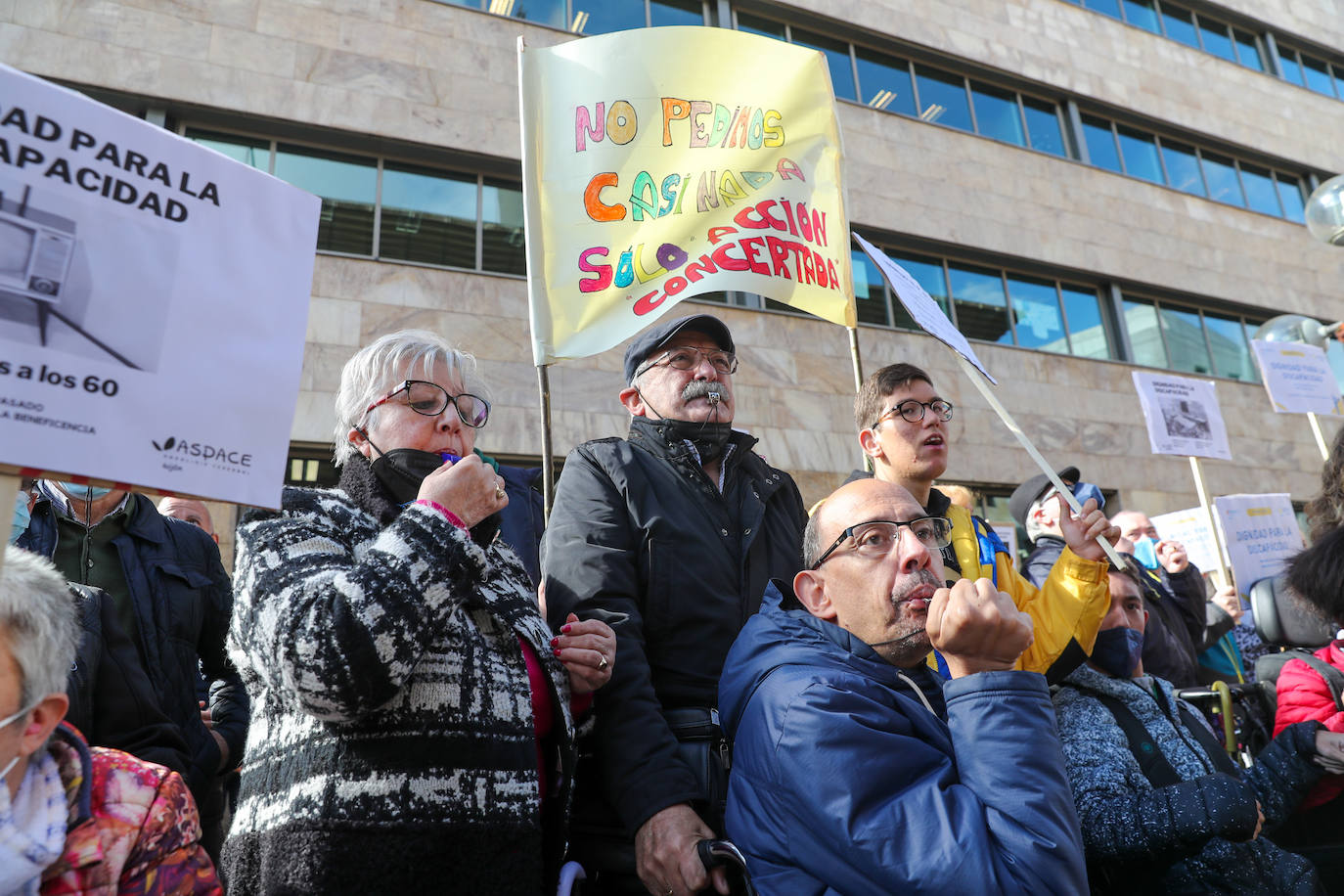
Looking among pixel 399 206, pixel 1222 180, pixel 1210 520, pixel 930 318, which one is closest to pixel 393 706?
pixel 930 318

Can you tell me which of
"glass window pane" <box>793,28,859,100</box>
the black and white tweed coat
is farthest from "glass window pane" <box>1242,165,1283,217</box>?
the black and white tweed coat

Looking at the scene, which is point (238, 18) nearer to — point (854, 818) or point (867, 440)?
point (867, 440)

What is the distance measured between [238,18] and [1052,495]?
848 centimetres

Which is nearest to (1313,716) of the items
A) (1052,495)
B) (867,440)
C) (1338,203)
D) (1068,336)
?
(1052,495)

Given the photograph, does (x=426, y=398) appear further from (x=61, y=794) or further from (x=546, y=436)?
(x=546, y=436)

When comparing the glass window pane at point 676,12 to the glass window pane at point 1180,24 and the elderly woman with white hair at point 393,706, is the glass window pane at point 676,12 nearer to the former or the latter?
the glass window pane at point 1180,24

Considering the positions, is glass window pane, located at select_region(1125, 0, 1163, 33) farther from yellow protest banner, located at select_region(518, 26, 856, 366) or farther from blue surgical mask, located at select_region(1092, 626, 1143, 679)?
blue surgical mask, located at select_region(1092, 626, 1143, 679)

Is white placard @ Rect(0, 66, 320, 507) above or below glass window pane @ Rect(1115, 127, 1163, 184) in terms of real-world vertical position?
below

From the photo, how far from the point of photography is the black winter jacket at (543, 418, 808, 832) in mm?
2145

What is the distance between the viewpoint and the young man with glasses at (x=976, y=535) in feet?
8.61

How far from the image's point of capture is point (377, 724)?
1.73m

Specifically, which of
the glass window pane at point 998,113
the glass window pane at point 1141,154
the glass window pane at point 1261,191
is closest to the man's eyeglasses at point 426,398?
the glass window pane at point 998,113

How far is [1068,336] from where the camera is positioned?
474 inches

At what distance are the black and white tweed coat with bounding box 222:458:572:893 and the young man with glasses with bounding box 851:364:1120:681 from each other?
4.66 feet
